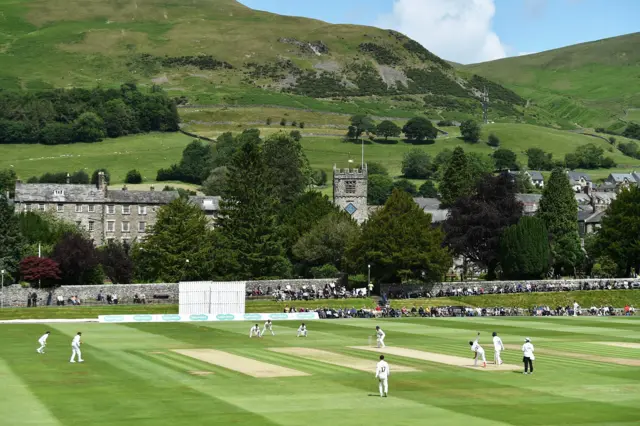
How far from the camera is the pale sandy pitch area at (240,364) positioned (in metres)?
45.6

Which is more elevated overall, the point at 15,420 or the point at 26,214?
the point at 26,214

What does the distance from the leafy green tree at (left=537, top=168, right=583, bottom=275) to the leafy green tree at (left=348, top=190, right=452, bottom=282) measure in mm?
21106

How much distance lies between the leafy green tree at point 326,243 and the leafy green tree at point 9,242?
29.5 m

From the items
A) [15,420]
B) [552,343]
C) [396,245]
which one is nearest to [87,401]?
[15,420]

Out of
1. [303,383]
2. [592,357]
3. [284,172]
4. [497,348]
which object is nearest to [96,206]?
[284,172]

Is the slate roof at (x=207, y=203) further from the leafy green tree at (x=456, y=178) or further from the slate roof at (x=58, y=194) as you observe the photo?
the leafy green tree at (x=456, y=178)

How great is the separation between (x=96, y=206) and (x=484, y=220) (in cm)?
6334

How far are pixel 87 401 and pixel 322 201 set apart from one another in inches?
3543

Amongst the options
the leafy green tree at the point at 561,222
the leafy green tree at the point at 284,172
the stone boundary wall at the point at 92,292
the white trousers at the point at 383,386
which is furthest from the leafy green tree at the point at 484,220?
the white trousers at the point at 383,386

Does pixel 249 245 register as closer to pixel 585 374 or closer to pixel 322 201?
pixel 322 201

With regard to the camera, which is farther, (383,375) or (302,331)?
(302,331)

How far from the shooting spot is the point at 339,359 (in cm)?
5162

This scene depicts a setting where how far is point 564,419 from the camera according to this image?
34.4m

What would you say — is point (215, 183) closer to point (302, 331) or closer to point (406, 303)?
point (406, 303)
